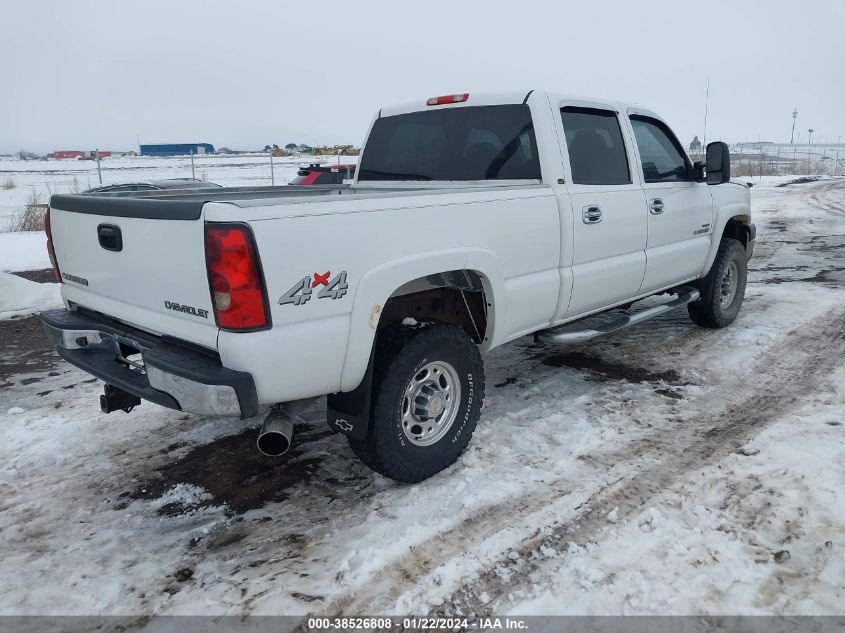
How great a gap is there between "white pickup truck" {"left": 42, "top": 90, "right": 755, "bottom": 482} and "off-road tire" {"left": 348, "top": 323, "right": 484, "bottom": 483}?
0.01 metres

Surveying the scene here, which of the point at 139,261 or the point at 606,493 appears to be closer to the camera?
the point at 139,261

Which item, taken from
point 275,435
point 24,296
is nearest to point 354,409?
point 275,435

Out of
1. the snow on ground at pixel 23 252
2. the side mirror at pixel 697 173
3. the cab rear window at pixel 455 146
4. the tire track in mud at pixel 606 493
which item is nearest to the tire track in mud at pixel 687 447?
the tire track in mud at pixel 606 493

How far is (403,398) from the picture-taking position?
3266mm

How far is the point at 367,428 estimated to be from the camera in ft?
10.4

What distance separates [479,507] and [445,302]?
1.24 meters

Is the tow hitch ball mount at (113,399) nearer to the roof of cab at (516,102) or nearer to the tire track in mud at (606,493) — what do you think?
the tire track in mud at (606,493)

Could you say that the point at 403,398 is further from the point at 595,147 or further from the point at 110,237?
the point at 595,147

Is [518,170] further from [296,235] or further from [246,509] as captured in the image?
[246,509]

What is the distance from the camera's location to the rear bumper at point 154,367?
2.61 meters

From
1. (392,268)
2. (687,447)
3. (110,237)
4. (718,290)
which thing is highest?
(110,237)

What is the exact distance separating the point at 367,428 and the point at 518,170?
6.69 ft

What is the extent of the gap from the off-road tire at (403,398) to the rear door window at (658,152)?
96.0 inches

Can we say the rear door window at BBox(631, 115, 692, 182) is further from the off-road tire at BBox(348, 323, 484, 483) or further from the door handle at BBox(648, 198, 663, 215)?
the off-road tire at BBox(348, 323, 484, 483)
